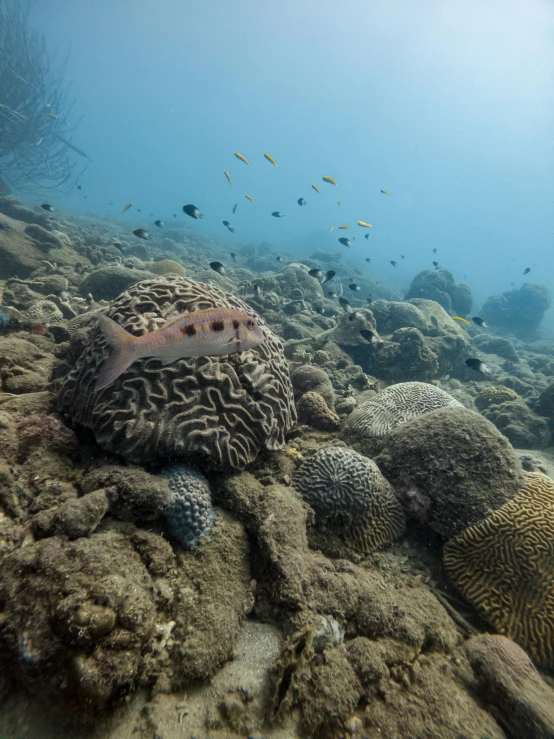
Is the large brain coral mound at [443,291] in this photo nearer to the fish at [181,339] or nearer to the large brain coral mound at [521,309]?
the large brain coral mound at [521,309]

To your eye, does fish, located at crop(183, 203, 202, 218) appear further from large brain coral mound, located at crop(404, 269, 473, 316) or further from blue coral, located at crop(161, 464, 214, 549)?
large brain coral mound, located at crop(404, 269, 473, 316)

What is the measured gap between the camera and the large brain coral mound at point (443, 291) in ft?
87.7

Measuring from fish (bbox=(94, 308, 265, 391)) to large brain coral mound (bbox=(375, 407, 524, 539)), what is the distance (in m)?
2.76

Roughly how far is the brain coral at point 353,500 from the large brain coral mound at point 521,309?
120 feet

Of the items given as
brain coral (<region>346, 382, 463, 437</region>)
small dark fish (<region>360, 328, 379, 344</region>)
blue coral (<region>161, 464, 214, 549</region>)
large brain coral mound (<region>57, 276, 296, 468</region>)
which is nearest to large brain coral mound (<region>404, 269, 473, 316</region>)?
small dark fish (<region>360, 328, 379, 344</region>)

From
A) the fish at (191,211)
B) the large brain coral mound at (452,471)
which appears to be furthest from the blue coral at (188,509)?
the fish at (191,211)

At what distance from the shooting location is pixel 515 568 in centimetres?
339

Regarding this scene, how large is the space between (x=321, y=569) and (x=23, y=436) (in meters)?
3.15

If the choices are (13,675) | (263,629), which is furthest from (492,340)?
(13,675)

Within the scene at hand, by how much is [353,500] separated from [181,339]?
106 inches

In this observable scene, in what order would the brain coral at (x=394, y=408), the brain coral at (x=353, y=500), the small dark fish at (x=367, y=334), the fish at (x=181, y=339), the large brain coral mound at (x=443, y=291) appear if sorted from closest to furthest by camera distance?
the fish at (x=181, y=339)
the brain coral at (x=353, y=500)
the brain coral at (x=394, y=408)
the small dark fish at (x=367, y=334)
the large brain coral mound at (x=443, y=291)

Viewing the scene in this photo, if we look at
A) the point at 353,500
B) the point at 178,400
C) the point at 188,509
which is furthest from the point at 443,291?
the point at 188,509

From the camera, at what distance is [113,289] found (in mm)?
10961

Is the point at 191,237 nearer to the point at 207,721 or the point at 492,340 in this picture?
the point at 492,340
